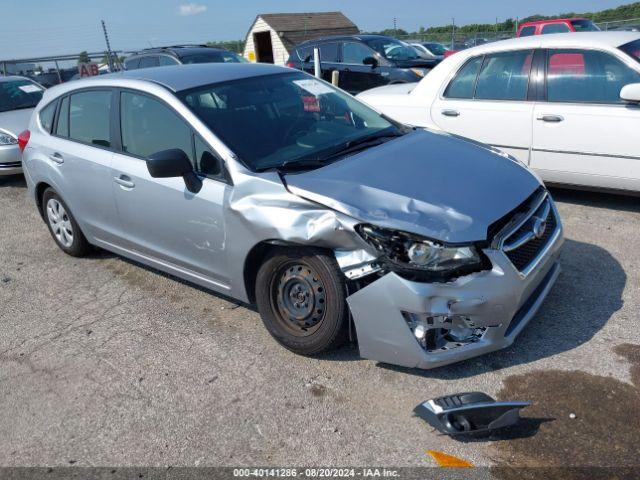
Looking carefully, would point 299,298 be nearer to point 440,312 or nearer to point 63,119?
point 440,312

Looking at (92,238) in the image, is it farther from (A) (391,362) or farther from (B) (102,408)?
(A) (391,362)

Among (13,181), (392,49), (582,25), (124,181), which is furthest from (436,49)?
(124,181)

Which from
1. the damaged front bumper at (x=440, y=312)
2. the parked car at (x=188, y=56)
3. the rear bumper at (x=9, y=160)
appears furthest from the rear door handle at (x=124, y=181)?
the parked car at (x=188, y=56)

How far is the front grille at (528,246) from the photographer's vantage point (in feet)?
10.3

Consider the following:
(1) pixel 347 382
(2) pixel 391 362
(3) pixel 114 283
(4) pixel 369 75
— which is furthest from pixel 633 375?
(4) pixel 369 75

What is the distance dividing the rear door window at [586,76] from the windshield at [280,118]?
2007mm

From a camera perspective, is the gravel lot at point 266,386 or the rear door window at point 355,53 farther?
the rear door window at point 355,53

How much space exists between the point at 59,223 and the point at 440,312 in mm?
3898

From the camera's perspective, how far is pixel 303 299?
3393 mm

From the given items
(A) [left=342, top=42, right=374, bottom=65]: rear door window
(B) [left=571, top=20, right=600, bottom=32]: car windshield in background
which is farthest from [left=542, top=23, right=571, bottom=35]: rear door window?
(A) [left=342, top=42, right=374, bottom=65]: rear door window

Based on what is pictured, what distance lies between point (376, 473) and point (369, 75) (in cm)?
991

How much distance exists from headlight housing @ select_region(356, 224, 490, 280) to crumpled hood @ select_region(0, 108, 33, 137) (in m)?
7.25

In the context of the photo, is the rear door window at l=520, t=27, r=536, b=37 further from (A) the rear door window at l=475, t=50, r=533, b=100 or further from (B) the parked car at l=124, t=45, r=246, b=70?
(A) the rear door window at l=475, t=50, r=533, b=100

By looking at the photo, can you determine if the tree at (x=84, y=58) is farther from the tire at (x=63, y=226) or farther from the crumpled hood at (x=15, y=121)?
the tire at (x=63, y=226)
